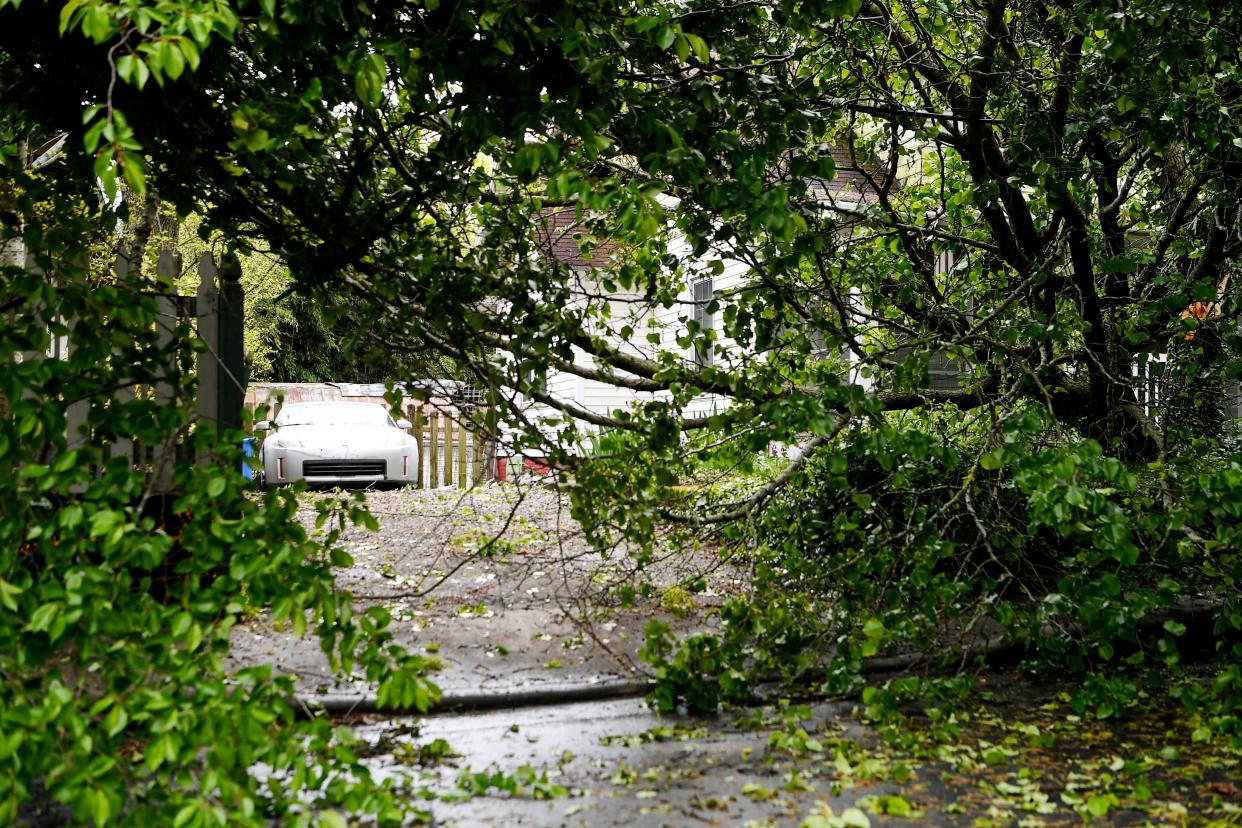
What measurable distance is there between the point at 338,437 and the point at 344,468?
19.5 inches

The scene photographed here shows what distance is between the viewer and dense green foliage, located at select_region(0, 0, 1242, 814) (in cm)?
371

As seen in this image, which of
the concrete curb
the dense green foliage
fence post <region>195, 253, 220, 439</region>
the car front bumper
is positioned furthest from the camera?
the car front bumper

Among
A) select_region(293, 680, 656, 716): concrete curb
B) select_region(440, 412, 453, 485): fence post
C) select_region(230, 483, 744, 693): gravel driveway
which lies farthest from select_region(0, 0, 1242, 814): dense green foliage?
select_region(440, 412, 453, 485): fence post

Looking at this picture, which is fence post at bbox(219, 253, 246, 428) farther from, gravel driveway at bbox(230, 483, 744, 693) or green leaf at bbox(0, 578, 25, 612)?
green leaf at bbox(0, 578, 25, 612)

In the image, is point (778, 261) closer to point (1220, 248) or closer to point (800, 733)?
point (800, 733)

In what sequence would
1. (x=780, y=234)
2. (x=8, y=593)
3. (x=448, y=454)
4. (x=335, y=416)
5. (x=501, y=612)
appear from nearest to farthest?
(x=8, y=593) → (x=780, y=234) → (x=501, y=612) → (x=448, y=454) → (x=335, y=416)

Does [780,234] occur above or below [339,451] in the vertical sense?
above

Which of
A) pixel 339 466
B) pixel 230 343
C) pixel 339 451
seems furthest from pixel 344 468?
pixel 230 343

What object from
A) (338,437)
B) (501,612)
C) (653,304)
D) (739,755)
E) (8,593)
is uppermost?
(653,304)

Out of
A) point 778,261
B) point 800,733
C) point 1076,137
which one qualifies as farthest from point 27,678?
point 1076,137

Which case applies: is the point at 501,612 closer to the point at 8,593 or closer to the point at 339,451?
the point at 8,593

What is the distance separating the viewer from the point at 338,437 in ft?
52.8

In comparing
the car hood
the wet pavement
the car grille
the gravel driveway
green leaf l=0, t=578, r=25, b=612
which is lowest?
the wet pavement

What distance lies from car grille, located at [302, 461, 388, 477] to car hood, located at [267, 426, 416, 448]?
279 millimetres
